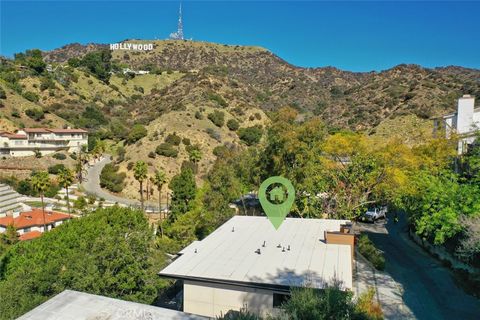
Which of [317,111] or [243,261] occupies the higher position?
[317,111]

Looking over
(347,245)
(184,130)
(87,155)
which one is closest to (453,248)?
(347,245)

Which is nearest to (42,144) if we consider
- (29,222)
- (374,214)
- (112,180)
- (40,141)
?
(40,141)

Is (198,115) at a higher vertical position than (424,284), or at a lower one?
higher

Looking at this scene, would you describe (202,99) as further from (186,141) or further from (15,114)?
(15,114)

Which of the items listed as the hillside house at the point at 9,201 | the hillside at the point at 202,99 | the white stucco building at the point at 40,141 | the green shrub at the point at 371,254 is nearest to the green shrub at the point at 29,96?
the hillside at the point at 202,99

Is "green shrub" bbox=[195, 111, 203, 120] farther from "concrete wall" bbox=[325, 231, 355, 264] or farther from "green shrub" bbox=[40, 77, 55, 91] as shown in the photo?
"concrete wall" bbox=[325, 231, 355, 264]

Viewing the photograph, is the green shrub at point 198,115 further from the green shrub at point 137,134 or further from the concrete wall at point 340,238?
the concrete wall at point 340,238

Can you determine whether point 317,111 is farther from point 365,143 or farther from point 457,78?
point 365,143
